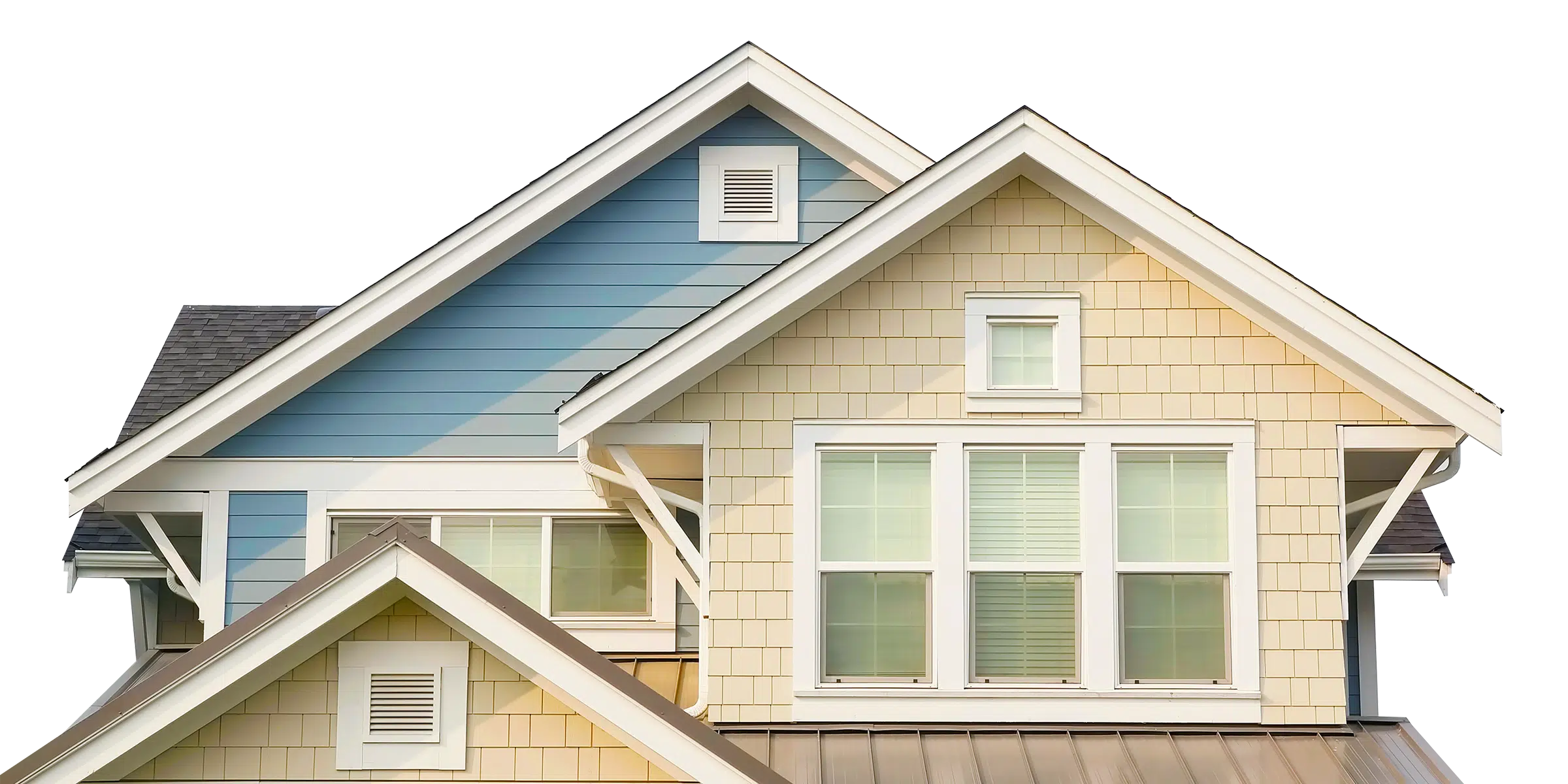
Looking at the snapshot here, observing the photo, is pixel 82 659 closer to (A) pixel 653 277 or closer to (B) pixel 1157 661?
(A) pixel 653 277

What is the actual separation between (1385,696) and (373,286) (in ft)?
82.8

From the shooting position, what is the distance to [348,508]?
402 inches

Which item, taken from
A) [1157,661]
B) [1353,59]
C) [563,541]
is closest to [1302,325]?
[1157,661]

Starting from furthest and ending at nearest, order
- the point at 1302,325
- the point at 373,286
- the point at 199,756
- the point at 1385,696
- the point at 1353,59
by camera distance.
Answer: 1. the point at 1353,59
2. the point at 1385,696
3. the point at 373,286
4. the point at 1302,325
5. the point at 199,756

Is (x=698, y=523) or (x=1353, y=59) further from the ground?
(x=1353, y=59)

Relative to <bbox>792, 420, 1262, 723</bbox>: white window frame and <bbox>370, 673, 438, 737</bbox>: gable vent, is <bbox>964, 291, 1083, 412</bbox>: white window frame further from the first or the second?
<bbox>370, 673, 438, 737</bbox>: gable vent

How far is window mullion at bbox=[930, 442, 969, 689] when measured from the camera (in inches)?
320

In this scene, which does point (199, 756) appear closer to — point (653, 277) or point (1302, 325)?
point (653, 277)

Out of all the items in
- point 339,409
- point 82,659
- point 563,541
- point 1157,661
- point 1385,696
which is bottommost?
point 1385,696

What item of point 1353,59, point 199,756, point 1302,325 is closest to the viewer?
point 199,756

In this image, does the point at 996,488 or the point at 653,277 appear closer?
the point at 996,488

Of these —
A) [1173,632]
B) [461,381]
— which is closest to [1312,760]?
[1173,632]

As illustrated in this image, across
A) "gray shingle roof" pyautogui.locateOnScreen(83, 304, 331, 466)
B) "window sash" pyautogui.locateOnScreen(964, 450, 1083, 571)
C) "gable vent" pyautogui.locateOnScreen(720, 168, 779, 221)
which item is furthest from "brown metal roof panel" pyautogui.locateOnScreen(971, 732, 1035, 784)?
"gray shingle roof" pyautogui.locateOnScreen(83, 304, 331, 466)

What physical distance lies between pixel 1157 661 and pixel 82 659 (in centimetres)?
1368
